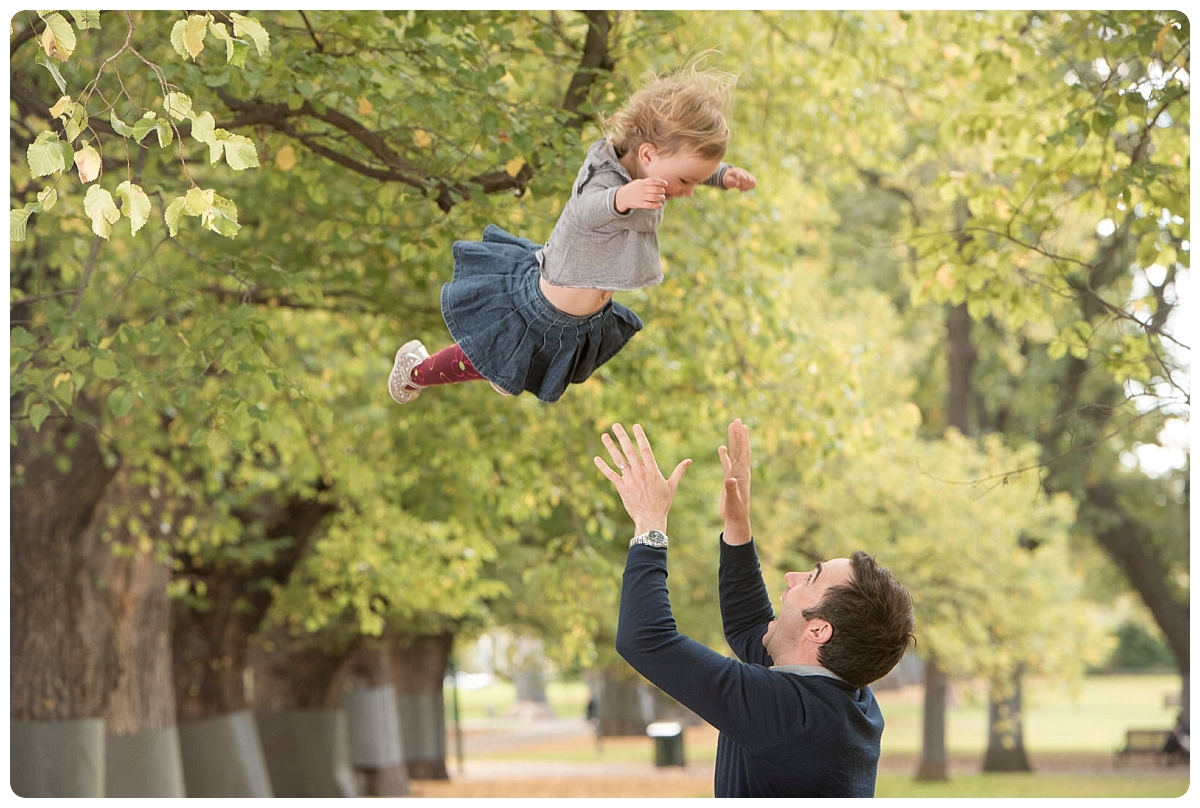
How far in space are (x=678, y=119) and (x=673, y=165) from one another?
0.41 feet

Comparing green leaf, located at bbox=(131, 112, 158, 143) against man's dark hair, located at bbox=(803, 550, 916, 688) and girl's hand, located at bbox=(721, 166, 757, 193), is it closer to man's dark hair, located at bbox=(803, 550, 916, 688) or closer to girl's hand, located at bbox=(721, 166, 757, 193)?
girl's hand, located at bbox=(721, 166, 757, 193)

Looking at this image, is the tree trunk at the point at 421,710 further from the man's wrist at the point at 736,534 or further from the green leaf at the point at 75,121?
the green leaf at the point at 75,121

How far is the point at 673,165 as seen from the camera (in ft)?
10.8

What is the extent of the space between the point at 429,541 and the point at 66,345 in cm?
545

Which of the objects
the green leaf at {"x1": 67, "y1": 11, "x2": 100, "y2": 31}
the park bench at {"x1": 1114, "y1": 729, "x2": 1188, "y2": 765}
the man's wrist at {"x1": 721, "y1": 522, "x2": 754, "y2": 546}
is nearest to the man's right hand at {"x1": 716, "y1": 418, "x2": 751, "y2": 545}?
the man's wrist at {"x1": 721, "y1": 522, "x2": 754, "y2": 546}

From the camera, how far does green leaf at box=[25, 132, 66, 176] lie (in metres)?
3.06

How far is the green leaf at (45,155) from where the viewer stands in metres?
3.06

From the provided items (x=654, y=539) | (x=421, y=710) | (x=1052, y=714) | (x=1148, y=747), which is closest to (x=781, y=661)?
(x=654, y=539)

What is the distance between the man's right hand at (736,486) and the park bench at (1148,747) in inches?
834

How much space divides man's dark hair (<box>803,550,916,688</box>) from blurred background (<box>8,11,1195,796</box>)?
1.61m

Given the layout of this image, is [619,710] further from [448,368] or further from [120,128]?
[120,128]

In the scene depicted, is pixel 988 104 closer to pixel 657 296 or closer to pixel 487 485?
pixel 657 296

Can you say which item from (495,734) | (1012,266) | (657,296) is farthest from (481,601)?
(495,734)

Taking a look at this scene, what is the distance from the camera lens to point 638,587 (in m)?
3.00
